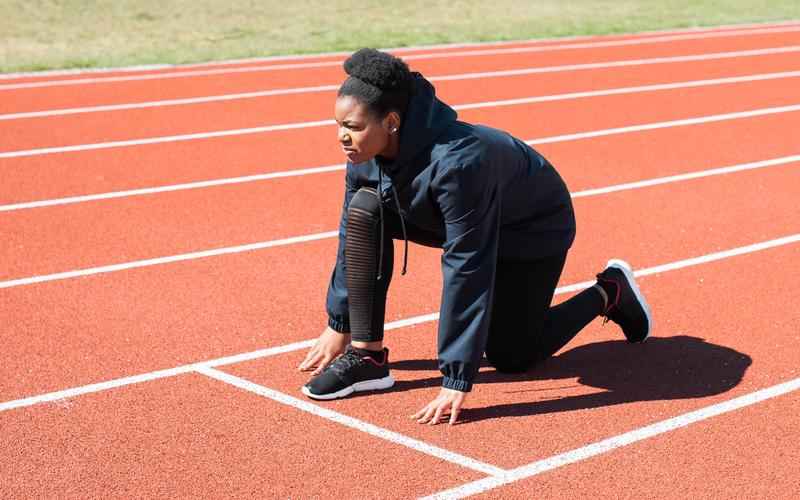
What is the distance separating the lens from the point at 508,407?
14.7ft

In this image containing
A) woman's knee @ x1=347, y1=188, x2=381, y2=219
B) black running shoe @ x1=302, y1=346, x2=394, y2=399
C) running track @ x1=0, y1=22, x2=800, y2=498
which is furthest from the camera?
black running shoe @ x1=302, y1=346, x2=394, y2=399

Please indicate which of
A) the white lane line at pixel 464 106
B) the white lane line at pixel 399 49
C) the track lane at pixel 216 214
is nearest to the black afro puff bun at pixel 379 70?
the track lane at pixel 216 214

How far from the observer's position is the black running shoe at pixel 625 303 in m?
5.05

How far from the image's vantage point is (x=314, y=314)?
5.59 m

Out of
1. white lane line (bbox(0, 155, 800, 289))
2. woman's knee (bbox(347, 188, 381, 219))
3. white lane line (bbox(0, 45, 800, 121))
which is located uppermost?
woman's knee (bbox(347, 188, 381, 219))

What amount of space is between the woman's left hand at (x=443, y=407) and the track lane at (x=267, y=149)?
14.8ft

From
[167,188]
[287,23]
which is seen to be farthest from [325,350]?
[287,23]

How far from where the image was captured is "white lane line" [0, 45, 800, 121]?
1074cm

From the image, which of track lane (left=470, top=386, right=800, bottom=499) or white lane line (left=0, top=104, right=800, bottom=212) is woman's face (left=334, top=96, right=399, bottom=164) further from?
white lane line (left=0, top=104, right=800, bottom=212)

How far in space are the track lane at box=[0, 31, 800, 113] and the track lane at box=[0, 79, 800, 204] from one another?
2.05 m

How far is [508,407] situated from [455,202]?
0.92 meters

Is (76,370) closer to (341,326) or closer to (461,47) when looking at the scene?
(341,326)

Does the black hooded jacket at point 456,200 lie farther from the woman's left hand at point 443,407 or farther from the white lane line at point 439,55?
the white lane line at point 439,55

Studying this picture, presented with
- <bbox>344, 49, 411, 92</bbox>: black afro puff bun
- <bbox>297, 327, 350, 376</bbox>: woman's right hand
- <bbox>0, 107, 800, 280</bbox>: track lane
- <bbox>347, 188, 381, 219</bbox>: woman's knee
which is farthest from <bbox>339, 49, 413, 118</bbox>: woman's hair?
<bbox>0, 107, 800, 280</bbox>: track lane
